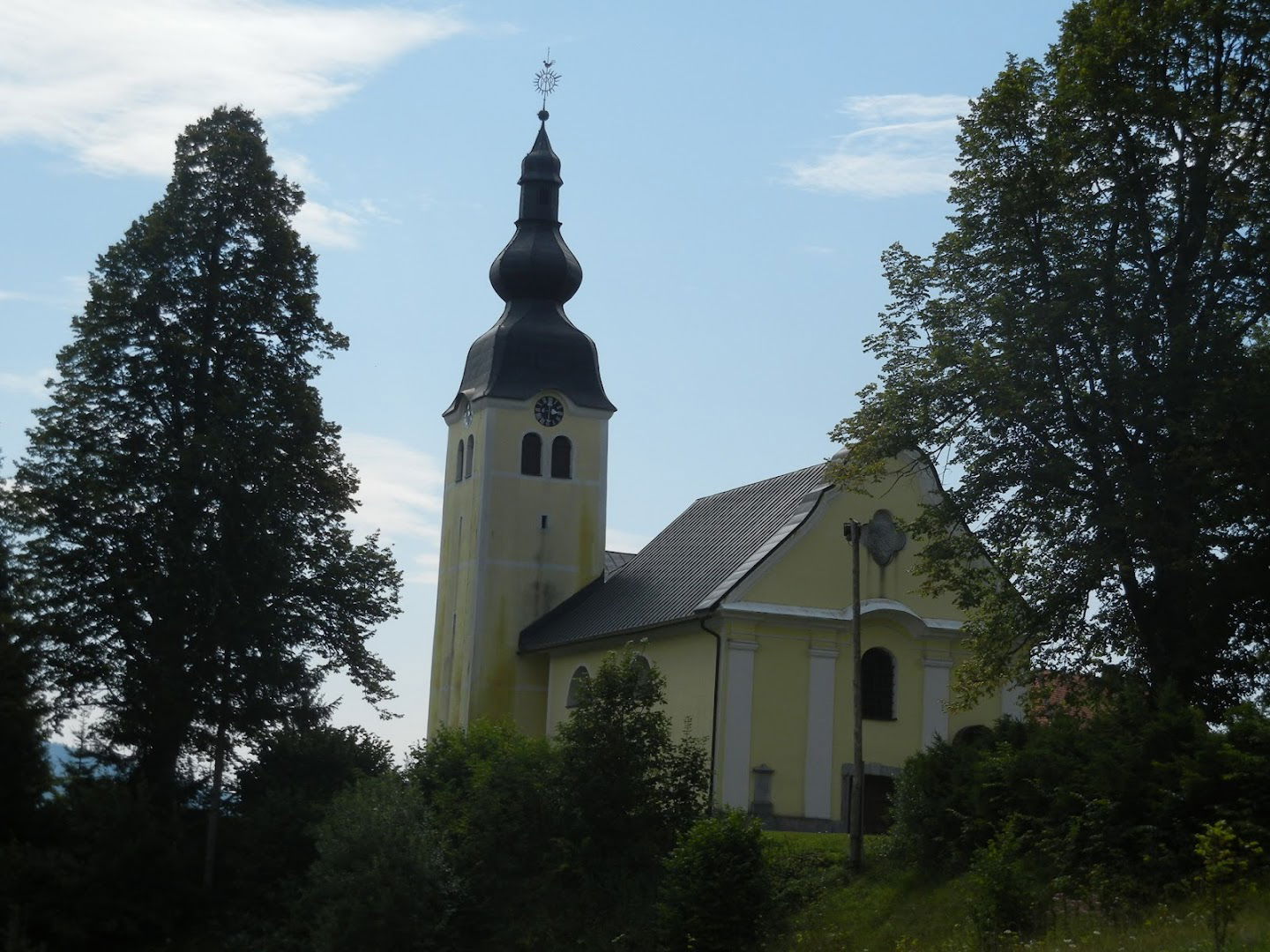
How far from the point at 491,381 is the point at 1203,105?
26.2m

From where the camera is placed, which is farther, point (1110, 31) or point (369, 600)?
point (369, 600)

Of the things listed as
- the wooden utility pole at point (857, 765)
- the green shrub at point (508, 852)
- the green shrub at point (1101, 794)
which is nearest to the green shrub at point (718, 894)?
the wooden utility pole at point (857, 765)

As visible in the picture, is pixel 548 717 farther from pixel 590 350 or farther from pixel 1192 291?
pixel 1192 291

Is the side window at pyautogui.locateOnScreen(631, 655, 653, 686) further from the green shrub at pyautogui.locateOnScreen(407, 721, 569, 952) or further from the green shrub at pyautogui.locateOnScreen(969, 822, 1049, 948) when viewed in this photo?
the green shrub at pyautogui.locateOnScreen(969, 822, 1049, 948)

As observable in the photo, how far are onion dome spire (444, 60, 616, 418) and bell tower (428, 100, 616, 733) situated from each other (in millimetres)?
36

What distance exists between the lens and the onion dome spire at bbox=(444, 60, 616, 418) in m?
48.5

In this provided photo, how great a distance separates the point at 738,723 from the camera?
3578 cm

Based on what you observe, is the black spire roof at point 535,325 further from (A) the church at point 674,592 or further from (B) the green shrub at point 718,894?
(B) the green shrub at point 718,894

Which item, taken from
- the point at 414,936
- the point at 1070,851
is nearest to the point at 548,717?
the point at 414,936

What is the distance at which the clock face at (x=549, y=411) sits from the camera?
159 ft

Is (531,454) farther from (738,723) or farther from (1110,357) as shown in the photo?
Result: (1110,357)

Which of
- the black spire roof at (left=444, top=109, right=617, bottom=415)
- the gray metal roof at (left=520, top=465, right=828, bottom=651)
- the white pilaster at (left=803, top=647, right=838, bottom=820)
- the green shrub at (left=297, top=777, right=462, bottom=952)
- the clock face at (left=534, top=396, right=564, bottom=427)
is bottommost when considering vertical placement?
the green shrub at (left=297, top=777, right=462, bottom=952)

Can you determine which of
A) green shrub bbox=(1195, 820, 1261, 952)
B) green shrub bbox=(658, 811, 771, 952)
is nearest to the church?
green shrub bbox=(658, 811, 771, 952)

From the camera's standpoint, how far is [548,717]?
46219 millimetres
